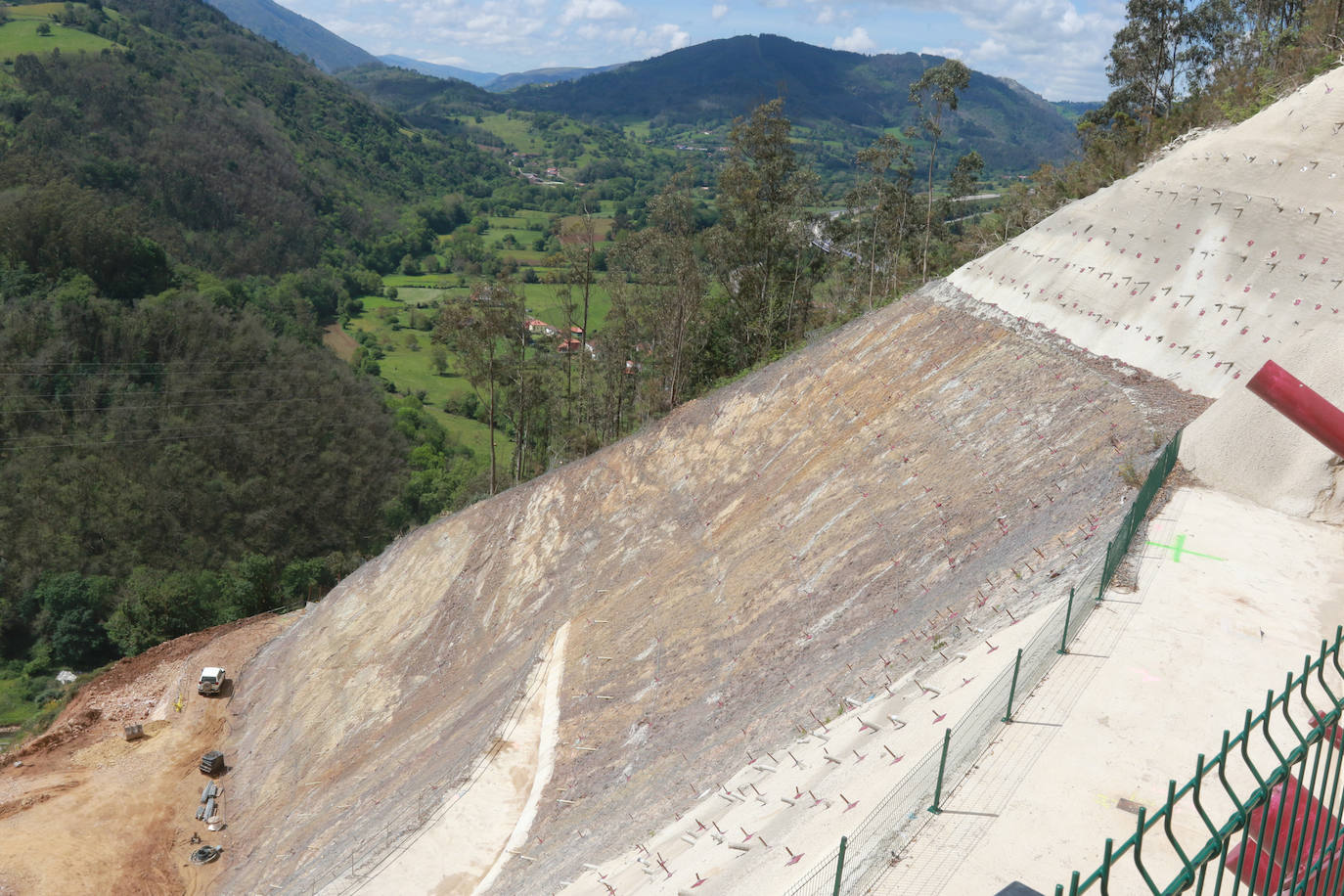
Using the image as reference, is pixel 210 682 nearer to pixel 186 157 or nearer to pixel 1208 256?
pixel 1208 256

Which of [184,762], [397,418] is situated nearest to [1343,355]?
[184,762]

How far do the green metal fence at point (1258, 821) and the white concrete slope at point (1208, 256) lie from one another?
10.4 m

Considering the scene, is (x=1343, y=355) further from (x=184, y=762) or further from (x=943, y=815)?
(x=184, y=762)

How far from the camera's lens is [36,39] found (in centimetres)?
11225

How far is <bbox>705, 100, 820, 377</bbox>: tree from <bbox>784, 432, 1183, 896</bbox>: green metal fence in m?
30.9

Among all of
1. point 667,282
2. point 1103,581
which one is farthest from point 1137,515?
point 667,282

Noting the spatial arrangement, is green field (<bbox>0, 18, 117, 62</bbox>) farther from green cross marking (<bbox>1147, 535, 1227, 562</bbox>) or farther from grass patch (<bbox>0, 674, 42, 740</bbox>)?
green cross marking (<bbox>1147, 535, 1227, 562</bbox>)

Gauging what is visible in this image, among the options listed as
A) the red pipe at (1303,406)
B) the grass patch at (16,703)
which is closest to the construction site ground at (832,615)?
the red pipe at (1303,406)

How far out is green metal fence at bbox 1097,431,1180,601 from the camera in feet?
36.9

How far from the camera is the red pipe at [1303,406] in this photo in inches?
191

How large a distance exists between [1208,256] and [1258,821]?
20405 mm

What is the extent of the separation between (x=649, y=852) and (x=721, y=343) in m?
33.7

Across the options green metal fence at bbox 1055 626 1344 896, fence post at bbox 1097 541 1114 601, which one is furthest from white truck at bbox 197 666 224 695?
green metal fence at bbox 1055 626 1344 896

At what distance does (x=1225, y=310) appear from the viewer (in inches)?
783
